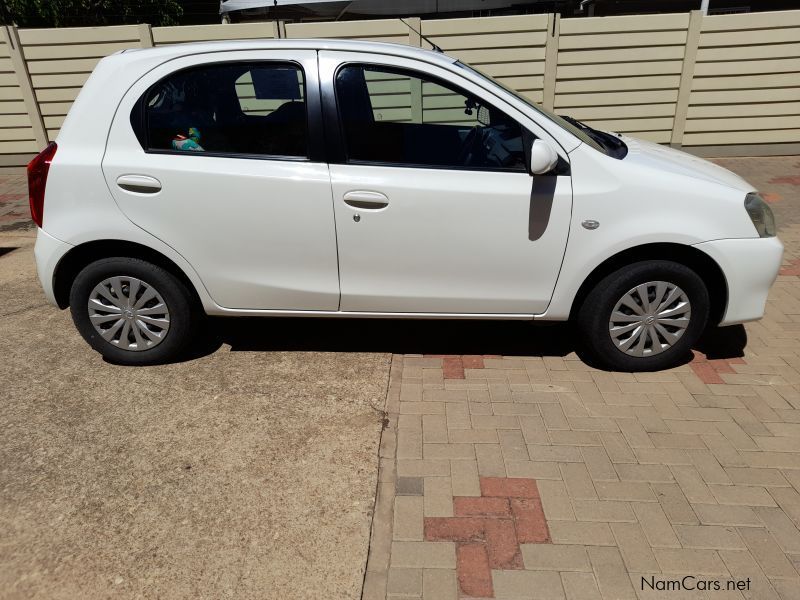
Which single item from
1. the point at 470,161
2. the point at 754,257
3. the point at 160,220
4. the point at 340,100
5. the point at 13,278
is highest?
the point at 340,100

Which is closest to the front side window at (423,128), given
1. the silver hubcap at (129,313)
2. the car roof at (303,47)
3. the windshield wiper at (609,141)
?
the car roof at (303,47)

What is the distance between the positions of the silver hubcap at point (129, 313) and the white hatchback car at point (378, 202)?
29 mm

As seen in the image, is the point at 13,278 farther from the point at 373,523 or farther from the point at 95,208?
the point at 373,523

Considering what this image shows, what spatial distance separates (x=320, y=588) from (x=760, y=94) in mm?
9227

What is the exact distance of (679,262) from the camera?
11.2 ft

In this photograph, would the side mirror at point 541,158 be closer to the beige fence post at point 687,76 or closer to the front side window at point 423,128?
the front side window at point 423,128

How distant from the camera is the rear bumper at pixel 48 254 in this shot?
346cm

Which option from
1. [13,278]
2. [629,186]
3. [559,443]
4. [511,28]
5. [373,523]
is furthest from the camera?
[511,28]

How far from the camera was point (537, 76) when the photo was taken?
8.60 m

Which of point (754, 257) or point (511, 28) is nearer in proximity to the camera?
point (754, 257)

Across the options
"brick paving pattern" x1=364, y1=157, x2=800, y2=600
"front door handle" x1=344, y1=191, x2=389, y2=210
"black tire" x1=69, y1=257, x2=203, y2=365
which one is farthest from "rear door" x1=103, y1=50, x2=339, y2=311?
"brick paving pattern" x1=364, y1=157, x2=800, y2=600

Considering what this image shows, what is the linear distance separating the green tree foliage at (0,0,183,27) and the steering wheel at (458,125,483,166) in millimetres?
12788

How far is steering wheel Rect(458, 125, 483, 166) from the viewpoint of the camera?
131 inches

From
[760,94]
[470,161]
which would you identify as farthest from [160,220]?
[760,94]
